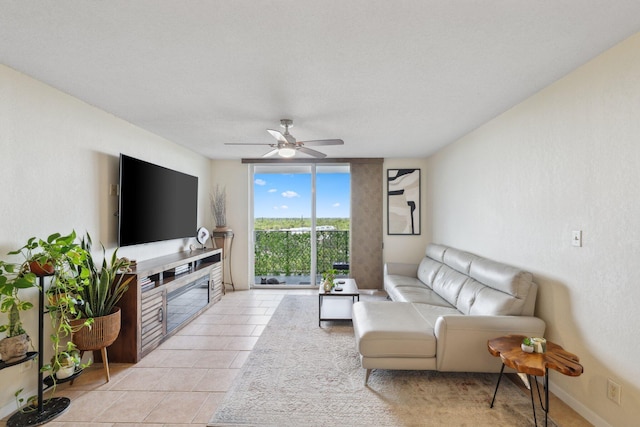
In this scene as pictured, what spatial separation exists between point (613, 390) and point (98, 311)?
3.81 m

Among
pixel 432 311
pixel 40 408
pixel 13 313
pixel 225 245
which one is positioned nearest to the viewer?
pixel 13 313

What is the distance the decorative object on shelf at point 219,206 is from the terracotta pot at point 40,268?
3.33 m

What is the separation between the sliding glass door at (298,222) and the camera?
574 centimetres

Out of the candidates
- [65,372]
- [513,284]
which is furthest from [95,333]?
[513,284]

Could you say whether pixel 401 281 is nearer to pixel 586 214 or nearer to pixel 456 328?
pixel 456 328

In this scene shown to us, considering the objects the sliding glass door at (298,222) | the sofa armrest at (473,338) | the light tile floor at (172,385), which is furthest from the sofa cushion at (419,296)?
the sliding glass door at (298,222)

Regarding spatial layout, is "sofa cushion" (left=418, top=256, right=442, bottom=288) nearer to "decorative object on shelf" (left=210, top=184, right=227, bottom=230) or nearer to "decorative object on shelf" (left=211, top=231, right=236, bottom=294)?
"decorative object on shelf" (left=211, top=231, right=236, bottom=294)

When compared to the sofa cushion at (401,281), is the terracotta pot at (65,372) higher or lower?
lower

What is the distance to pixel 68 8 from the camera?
4.96 ft

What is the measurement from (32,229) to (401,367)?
3102 millimetres

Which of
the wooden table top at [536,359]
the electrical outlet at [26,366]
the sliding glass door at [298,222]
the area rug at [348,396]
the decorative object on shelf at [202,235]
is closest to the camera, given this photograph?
the wooden table top at [536,359]

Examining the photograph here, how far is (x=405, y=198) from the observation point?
18.1 ft

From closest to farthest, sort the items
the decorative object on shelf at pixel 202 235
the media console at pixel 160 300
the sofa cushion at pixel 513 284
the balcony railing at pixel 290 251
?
the sofa cushion at pixel 513 284 < the media console at pixel 160 300 < the decorative object on shelf at pixel 202 235 < the balcony railing at pixel 290 251

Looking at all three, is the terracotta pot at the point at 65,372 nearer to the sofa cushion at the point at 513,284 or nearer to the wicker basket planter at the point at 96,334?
the wicker basket planter at the point at 96,334
